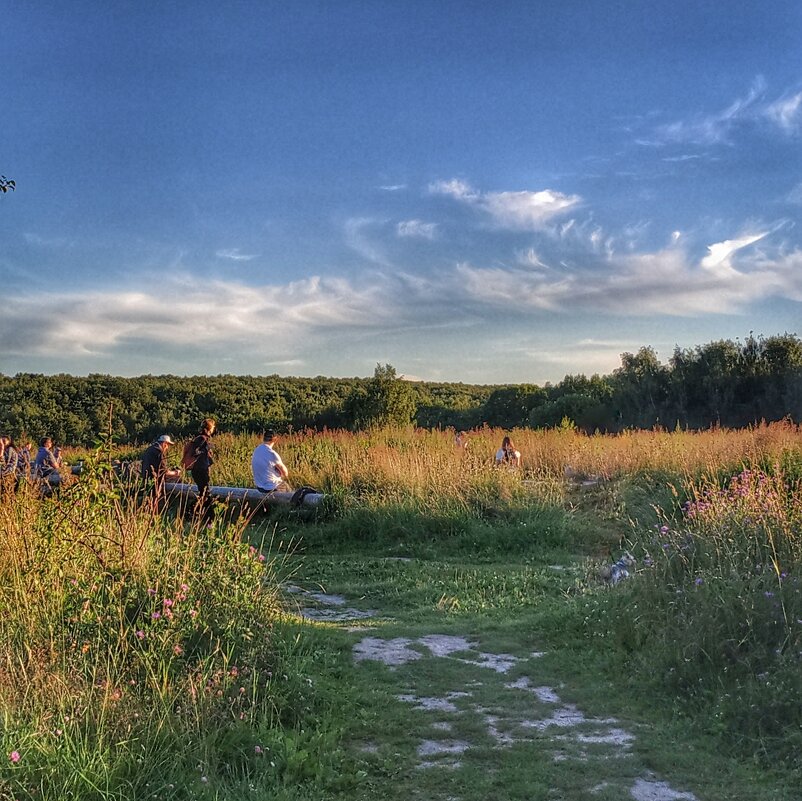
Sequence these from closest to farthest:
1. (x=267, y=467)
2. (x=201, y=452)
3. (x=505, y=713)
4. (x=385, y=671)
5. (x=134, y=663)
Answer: (x=134, y=663), (x=505, y=713), (x=385, y=671), (x=201, y=452), (x=267, y=467)

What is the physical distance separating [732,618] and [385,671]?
241 cm

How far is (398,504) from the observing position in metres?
12.2

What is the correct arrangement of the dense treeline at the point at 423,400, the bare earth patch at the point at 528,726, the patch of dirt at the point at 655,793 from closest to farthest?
1. the patch of dirt at the point at 655,793
2. the bare earth patch at the point at 528,726
3. the dense treeline at the point at 423,400

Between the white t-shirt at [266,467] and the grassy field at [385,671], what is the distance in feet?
14.6

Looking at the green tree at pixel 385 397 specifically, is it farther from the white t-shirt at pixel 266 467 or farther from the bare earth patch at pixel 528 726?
the bare earth patch at pixel 528 726

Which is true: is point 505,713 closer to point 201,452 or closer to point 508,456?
point 201,452

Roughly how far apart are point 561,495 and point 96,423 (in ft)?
148

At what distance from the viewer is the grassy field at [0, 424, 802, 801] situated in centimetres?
383

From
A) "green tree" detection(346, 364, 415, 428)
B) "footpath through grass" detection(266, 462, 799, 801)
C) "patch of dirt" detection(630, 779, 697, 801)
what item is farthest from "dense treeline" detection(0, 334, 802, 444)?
"patch of dirt" detection(630, 779, 697, 801)

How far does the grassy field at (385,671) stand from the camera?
3826 mm

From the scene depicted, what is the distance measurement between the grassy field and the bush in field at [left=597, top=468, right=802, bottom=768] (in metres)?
0.02

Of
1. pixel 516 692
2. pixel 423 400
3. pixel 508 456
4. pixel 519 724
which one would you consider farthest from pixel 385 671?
pixel 423 400

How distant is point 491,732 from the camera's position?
4555 millimetres

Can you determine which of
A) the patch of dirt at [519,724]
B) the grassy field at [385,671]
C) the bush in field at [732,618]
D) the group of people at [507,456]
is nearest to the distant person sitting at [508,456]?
the group of people at [507,456]
